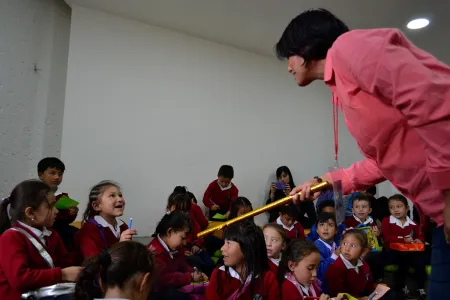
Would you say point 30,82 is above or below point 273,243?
above

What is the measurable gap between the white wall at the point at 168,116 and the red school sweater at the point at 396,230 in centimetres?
148

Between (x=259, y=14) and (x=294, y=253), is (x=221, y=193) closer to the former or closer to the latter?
(x=259, y=14)

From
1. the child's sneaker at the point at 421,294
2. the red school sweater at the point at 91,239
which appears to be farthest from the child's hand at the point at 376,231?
the red school sweater at the point at 91,239

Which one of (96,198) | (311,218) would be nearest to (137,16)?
(96,198)

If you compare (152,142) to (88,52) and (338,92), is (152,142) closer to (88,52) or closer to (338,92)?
(88,52)

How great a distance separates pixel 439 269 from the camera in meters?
0.68

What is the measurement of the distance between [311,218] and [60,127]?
2561 millimetres

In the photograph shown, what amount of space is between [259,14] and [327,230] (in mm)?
2049

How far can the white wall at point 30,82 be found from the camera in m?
2.86

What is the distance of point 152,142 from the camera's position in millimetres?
3646

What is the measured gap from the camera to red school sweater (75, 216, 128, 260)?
1732 mm

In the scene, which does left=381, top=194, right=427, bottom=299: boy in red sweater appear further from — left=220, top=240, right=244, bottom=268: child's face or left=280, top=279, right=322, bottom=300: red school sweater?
left=220, top=240, right=244, bottom=268: child's face

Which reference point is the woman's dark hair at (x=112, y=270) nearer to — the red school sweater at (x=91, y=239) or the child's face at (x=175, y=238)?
the red school sweater at (x=91, y=239)

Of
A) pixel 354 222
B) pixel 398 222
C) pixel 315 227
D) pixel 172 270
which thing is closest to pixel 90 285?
pixel 172 270
